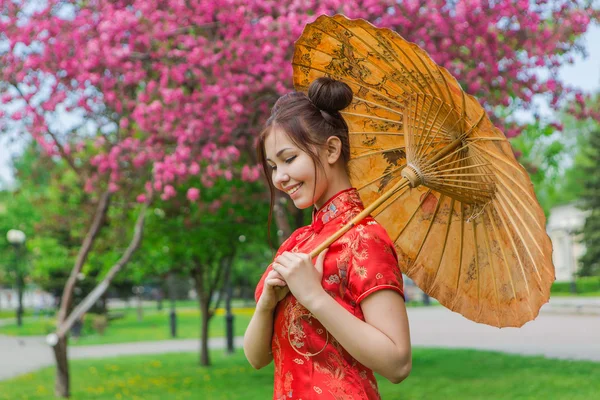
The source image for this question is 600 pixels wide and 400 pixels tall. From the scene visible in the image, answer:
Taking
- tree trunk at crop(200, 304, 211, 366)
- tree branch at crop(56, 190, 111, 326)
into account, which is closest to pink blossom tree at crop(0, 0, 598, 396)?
tree branch at crop(56, 190, 111, 326)

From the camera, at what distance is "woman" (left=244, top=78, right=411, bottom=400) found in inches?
77.5

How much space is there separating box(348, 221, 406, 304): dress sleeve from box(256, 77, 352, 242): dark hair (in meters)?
0.31

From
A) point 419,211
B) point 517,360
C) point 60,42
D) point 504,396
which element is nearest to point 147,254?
point 60,42

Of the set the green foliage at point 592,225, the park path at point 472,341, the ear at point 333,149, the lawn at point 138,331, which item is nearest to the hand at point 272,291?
the ear at point 333,149

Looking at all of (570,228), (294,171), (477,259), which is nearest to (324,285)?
(294,171)

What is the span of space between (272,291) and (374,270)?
11.5 inches

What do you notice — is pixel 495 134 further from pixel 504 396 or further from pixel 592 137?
pixel 592 137

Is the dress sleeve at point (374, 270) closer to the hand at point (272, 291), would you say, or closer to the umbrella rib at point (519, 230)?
the hand at point (272, 291)

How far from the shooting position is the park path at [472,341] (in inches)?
583

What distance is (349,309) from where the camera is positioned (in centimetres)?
203

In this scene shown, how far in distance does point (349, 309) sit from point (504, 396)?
765cm

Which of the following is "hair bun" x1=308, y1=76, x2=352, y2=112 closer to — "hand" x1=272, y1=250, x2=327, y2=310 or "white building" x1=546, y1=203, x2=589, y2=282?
"hand" x1=272, y1=250, x2=327, y2=310

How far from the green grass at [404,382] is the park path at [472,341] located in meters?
1.34

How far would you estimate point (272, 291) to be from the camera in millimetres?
2096
